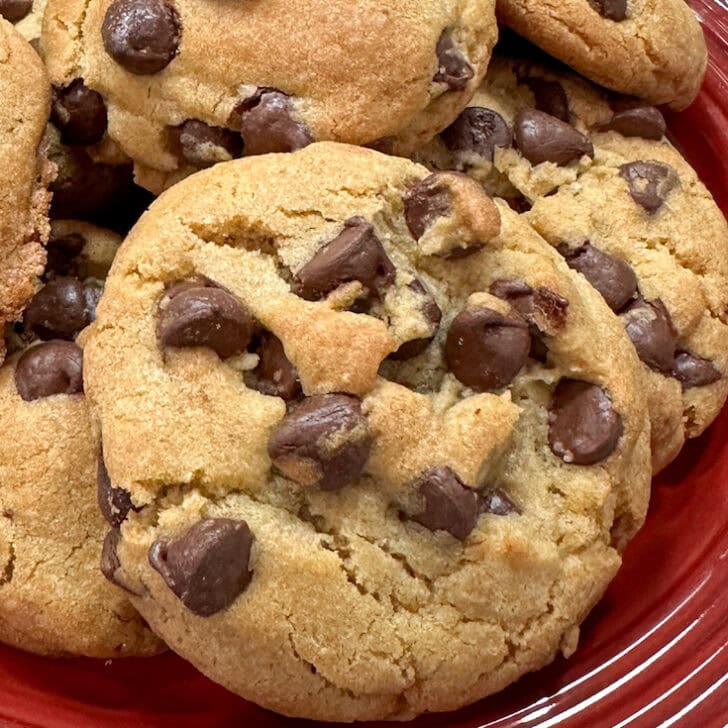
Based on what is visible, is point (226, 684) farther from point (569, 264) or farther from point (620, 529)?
point (569, 264)

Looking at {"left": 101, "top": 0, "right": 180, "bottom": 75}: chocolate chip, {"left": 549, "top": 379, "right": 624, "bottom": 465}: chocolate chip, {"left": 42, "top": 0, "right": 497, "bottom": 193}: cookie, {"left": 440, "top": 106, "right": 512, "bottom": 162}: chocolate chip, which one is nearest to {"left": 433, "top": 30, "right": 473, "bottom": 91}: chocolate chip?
{"left": 42, "top": 0, "right": 497, "bottom": 193}: cookie

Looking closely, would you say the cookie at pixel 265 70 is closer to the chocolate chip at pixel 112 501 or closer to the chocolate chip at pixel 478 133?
the chocolate chip at pixel 478 133

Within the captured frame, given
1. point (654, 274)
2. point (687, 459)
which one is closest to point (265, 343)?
point (654, 274)

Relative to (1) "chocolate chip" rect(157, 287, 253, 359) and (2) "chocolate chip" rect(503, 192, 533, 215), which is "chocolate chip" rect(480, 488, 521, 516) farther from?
(2) "chocolate chip" rect(503, 192, 533, 215)

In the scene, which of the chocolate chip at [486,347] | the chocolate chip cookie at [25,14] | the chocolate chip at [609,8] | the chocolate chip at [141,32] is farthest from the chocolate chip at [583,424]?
the chocolate chip cookie at [25,14]

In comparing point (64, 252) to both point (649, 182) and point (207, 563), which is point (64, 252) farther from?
point (649, 182)

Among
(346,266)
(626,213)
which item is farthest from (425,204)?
(626,213)
